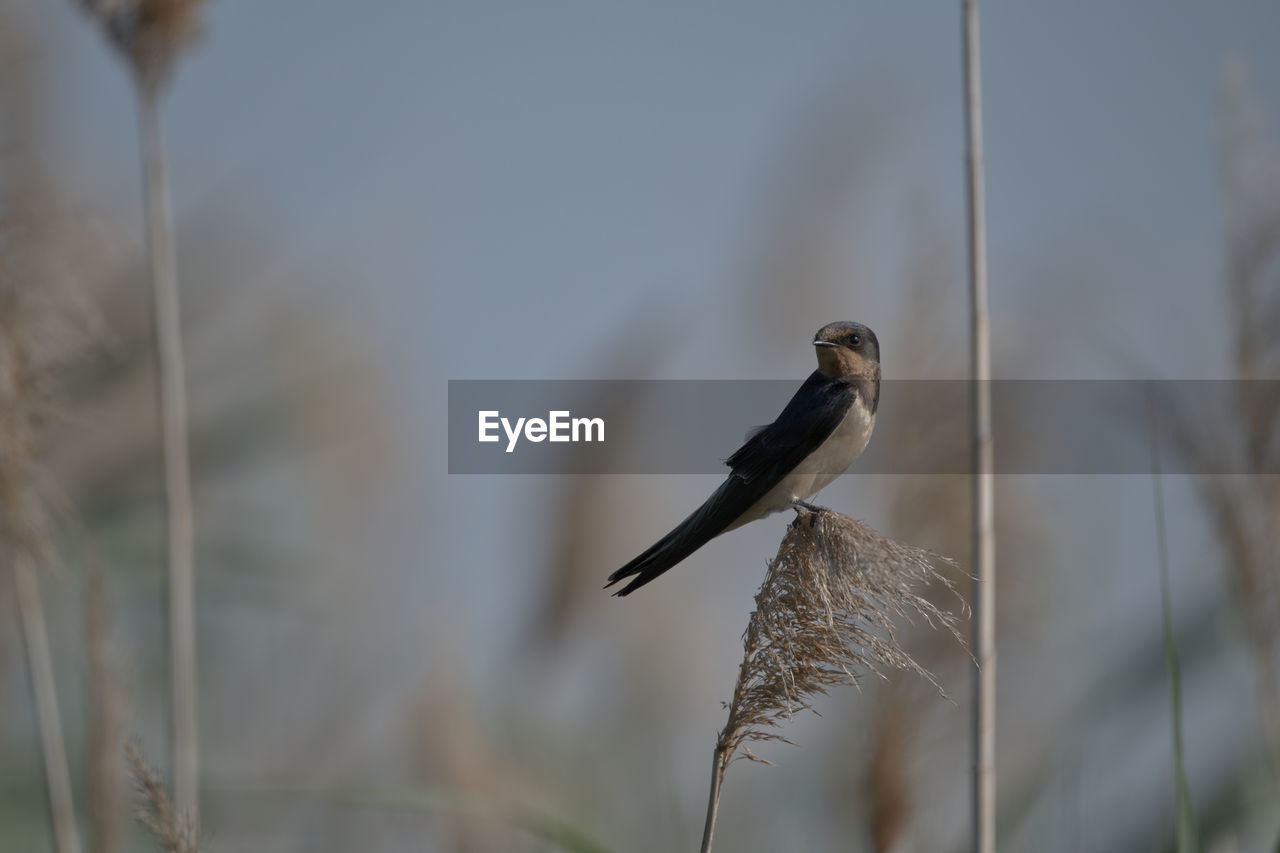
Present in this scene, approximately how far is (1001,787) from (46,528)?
75.4 inches

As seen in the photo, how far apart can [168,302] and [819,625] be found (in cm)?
123

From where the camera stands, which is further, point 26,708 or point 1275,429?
point 26,708

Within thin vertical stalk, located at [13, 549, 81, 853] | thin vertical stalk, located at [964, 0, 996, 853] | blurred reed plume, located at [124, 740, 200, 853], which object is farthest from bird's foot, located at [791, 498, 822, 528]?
thin vertical stalk, located at [13, 549, 81, 853]

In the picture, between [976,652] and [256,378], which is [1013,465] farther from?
[256,378]

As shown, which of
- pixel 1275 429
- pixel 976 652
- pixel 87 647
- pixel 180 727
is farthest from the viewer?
pixel 1275 429

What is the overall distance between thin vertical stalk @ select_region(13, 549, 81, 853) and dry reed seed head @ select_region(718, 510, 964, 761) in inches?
44.3

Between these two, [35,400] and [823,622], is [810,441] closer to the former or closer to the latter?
[823,622]

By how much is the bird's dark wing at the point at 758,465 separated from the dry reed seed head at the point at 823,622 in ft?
0.45

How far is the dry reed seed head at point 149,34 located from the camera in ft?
6.72

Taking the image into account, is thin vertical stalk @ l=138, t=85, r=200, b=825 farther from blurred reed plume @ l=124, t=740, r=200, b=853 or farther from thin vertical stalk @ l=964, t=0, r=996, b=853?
thin vertical stalk @ l=964, t=0, r=996, b=853

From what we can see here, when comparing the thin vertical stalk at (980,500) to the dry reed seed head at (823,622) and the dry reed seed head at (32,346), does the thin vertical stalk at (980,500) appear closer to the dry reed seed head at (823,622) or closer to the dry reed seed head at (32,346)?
the dry reed seed head at (823,622)

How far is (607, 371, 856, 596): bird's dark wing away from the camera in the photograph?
149 cm

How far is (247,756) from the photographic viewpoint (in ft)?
12.6

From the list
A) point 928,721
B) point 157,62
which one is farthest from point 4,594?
point 928,721
